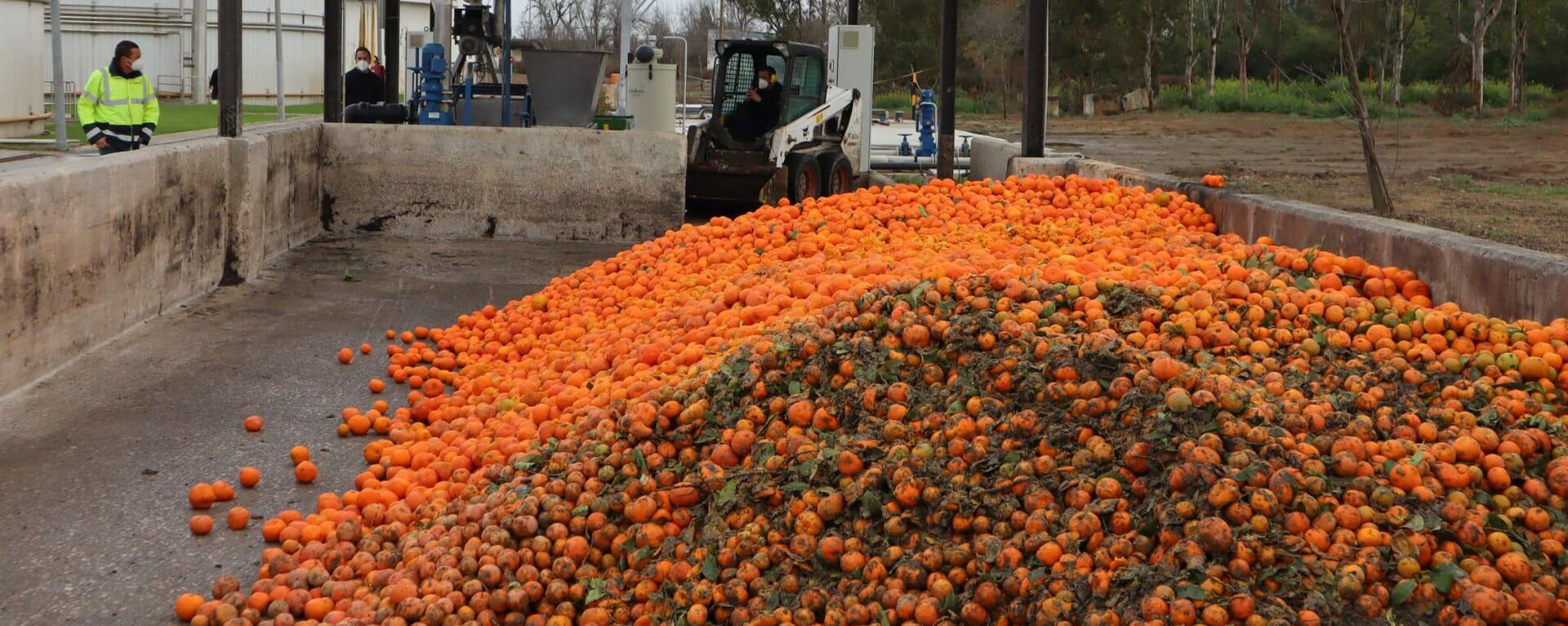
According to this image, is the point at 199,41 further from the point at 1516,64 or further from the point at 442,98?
the point at 1516,64

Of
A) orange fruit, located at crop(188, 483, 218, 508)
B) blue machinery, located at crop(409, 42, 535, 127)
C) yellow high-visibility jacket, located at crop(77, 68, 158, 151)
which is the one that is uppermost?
blue machinery, located at crop(409, 42, 535, 127)

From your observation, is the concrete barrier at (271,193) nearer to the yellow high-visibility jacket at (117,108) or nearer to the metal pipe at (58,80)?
the yellow high-visibility jacket at (117,108)

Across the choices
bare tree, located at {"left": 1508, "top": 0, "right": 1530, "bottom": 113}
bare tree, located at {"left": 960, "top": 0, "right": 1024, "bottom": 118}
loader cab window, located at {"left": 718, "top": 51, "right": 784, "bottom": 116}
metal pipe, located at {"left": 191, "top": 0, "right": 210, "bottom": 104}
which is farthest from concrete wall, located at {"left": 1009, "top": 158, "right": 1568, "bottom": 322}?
bare tree, located at {"left": 960, "top": 0, "right": 1024, "bottom": 118}

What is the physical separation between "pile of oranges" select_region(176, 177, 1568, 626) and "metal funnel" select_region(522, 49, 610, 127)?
13.8 meters

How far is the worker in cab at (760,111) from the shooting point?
17.1 meters

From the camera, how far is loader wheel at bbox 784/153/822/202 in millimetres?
16719

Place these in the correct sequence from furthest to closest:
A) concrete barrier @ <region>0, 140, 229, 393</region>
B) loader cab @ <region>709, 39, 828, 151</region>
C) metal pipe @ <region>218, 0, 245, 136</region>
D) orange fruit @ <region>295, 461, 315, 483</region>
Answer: loader cab @ <region>709, 39, 828, 151</region> < metal pipe @ <region>218, 0, 245, 136</region> < concrete barrier @ <region>0, 140, 229, 393</region> < orange fruit @ <region>295, 461, 315, 483</region>

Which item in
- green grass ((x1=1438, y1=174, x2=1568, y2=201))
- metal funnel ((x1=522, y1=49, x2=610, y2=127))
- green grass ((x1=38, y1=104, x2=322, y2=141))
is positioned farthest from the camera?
green grass ((x1=38, y1=104, x2=322, y2=141))

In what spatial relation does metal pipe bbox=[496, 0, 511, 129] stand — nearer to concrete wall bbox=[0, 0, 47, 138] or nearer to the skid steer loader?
the skid steer loader

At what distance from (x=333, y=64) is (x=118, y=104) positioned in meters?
3.24

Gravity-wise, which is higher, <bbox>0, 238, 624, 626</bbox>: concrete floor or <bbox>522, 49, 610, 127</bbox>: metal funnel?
<bbox>522, 49, 610, 127</bbox>: metal funnel

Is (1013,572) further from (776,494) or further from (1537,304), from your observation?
(1537,304)

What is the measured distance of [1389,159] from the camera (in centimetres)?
2625

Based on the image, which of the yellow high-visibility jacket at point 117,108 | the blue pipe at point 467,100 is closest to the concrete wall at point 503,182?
the yellow high-visibility jacket at point 117,108
